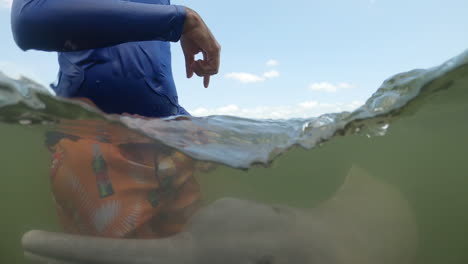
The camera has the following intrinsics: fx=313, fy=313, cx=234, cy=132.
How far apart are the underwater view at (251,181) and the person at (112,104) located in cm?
2

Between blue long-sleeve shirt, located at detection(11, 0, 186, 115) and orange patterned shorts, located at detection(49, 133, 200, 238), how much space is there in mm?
587

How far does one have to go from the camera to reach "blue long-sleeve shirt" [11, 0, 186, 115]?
2.07 meters

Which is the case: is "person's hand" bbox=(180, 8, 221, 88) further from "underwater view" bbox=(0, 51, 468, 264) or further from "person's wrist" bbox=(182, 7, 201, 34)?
"underwater view" bbox=(0, 51, 468, 264)

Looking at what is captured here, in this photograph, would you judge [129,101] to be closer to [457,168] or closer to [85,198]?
[85,198]

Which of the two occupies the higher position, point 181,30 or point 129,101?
point 181,30

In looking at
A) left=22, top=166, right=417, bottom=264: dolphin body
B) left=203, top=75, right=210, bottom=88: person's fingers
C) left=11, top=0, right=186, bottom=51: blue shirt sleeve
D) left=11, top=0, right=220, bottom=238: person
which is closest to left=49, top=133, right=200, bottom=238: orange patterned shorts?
left=11, top=0, right=220, bottom=238: person

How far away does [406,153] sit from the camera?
2898 mm

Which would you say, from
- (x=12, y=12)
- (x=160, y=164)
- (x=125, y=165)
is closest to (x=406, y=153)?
(x=160, y=164)

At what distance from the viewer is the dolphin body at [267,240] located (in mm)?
1983

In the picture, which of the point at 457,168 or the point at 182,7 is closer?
the point at 182,7

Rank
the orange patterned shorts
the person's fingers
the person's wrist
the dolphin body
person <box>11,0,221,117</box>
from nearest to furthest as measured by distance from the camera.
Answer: the dolphin body < person <box>11,0,221,117</box> < the orange patterned shorts < the person's wrist < the person's fingers

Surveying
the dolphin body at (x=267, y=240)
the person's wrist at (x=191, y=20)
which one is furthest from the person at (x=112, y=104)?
the dolphin body at (x=267, y=240)

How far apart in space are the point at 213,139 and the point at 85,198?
127cm

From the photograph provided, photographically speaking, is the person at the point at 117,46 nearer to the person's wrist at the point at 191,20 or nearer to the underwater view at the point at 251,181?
the person's wrist at the point at 191,20
